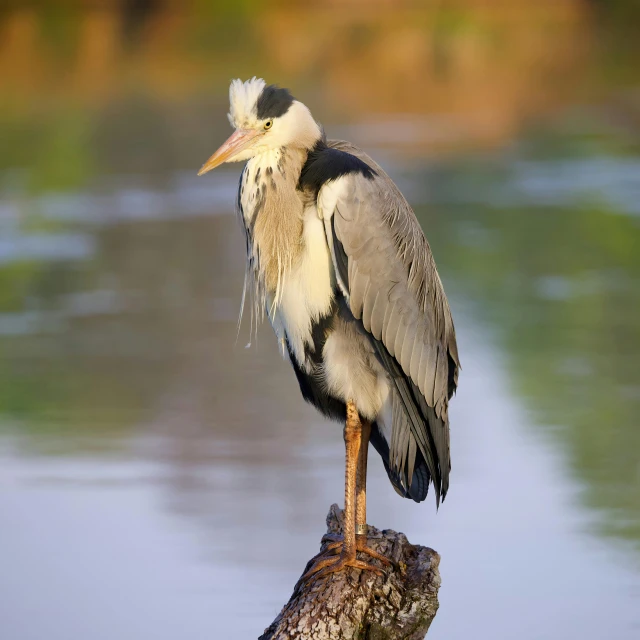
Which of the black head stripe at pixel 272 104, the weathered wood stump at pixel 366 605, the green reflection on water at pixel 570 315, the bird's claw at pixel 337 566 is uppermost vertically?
the green reflection on water at pixel 570 315

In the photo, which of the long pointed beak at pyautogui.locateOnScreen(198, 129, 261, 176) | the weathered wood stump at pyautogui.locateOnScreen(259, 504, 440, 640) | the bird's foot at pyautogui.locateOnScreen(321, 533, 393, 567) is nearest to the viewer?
the weathered wood stump at pyautogui.locateOnScreen(259, 504, 440, 640)

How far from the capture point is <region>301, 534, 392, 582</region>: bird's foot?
13.2 ft

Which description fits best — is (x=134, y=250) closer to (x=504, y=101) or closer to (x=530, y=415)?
(x=530, y=415)

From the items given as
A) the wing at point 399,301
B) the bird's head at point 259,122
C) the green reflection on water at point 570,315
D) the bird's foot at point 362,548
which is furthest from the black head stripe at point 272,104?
the green reflection on water at point 570,315

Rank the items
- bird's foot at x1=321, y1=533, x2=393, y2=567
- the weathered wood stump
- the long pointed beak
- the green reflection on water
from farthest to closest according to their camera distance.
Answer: the green reflection on water
bird's foot at x1=321, y1=533, x2=393, y2=567
the long pointed beak
the weathered wood stump

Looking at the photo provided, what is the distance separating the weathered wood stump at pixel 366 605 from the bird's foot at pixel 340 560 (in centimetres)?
2

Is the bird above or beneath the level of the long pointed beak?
beneath

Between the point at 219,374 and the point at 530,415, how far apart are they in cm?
193

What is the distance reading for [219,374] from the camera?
7598 millimetres

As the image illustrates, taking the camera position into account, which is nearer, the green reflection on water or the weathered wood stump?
the weathered wood stump

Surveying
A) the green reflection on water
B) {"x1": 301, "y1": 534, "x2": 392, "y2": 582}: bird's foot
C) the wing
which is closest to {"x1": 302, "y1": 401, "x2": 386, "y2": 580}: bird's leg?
{"x1": 301, "y1": 534, "x2": 392, "y2": 582}: bird's foot

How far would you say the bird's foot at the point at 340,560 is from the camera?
4.02 meters

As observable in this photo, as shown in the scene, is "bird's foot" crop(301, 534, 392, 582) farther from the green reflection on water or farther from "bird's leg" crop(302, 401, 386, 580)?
the green reflection on water

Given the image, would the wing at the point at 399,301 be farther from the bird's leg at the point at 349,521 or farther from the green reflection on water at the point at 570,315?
the green reflection on water at the point at 570,315
